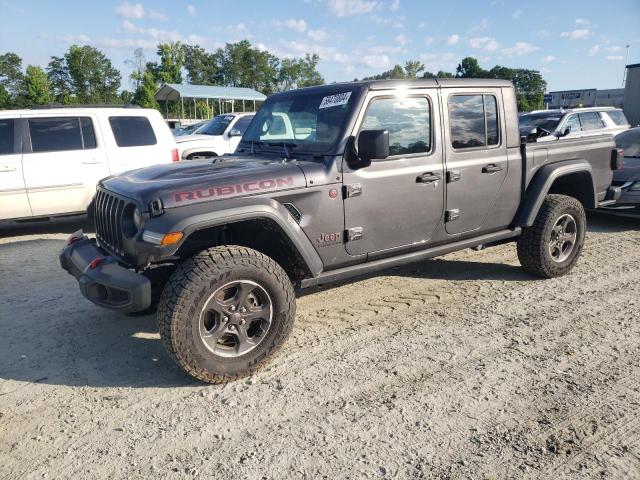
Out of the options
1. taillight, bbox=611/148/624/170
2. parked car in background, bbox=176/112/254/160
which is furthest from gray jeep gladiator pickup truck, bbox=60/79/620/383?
parked car in background, bbox=176/112/254/160

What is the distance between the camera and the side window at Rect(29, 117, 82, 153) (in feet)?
23.9

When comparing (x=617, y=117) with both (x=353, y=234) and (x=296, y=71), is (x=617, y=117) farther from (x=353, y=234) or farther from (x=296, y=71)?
(x=296, y=71)

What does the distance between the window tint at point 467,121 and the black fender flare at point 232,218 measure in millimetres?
1725

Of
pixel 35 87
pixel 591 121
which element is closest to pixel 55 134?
pixel 591 121

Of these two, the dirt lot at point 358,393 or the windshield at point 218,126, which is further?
the windshield at point 218,126

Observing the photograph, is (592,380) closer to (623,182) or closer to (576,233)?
(576,233)

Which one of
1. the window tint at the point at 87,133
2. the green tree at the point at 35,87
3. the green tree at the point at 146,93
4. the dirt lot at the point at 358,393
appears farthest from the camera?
the green tree at the point at 35,87

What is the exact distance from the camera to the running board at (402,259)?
374 centimetres

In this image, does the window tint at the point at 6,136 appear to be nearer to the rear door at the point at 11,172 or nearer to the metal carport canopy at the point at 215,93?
the rear door at the point at 11,172

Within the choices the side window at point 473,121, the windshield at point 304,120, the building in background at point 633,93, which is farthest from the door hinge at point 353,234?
the building in background at point 633,93

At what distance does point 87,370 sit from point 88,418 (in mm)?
638

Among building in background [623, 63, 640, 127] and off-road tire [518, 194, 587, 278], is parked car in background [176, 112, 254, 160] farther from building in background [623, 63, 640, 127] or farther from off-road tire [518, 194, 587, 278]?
building in background [623, 63, 640, 127]

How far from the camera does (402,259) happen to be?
4.14 metres

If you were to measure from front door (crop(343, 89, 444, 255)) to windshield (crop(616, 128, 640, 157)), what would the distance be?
19.0 feet
